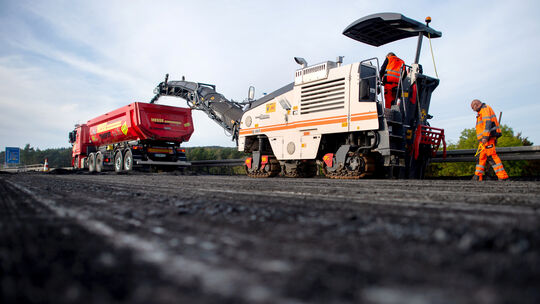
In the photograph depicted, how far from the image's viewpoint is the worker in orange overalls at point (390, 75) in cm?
819

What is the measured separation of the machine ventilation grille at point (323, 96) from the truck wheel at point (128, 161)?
885 centimetres

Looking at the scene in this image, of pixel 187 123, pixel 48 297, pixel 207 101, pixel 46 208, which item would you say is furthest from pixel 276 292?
pixel 187 123

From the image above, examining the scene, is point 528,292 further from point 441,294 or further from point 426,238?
point 426,238

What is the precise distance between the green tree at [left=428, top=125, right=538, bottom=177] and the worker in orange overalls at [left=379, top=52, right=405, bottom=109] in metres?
9.55

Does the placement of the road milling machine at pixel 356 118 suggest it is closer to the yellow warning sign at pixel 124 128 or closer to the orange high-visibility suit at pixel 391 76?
the orange high-visibility suit at pixel 391 76

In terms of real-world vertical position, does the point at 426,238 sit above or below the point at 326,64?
below

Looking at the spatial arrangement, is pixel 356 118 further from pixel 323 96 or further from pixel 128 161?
pixel 128 161

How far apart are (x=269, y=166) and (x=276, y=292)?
9640 millimetres

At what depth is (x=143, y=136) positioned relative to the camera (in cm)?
1462

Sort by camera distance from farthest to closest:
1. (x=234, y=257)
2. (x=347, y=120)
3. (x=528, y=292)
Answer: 1. (x=347, y=120)
2. (x=234, y=257)
3. (x=528, y=292)

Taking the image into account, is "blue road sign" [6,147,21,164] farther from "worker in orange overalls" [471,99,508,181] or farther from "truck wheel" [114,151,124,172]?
"worker in orange overalls" [471,99,508,181]

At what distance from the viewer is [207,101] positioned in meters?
14.8

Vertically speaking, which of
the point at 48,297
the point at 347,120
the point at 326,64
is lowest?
the point at 48,297

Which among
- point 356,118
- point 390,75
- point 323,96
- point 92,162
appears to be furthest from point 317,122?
point 92,162
